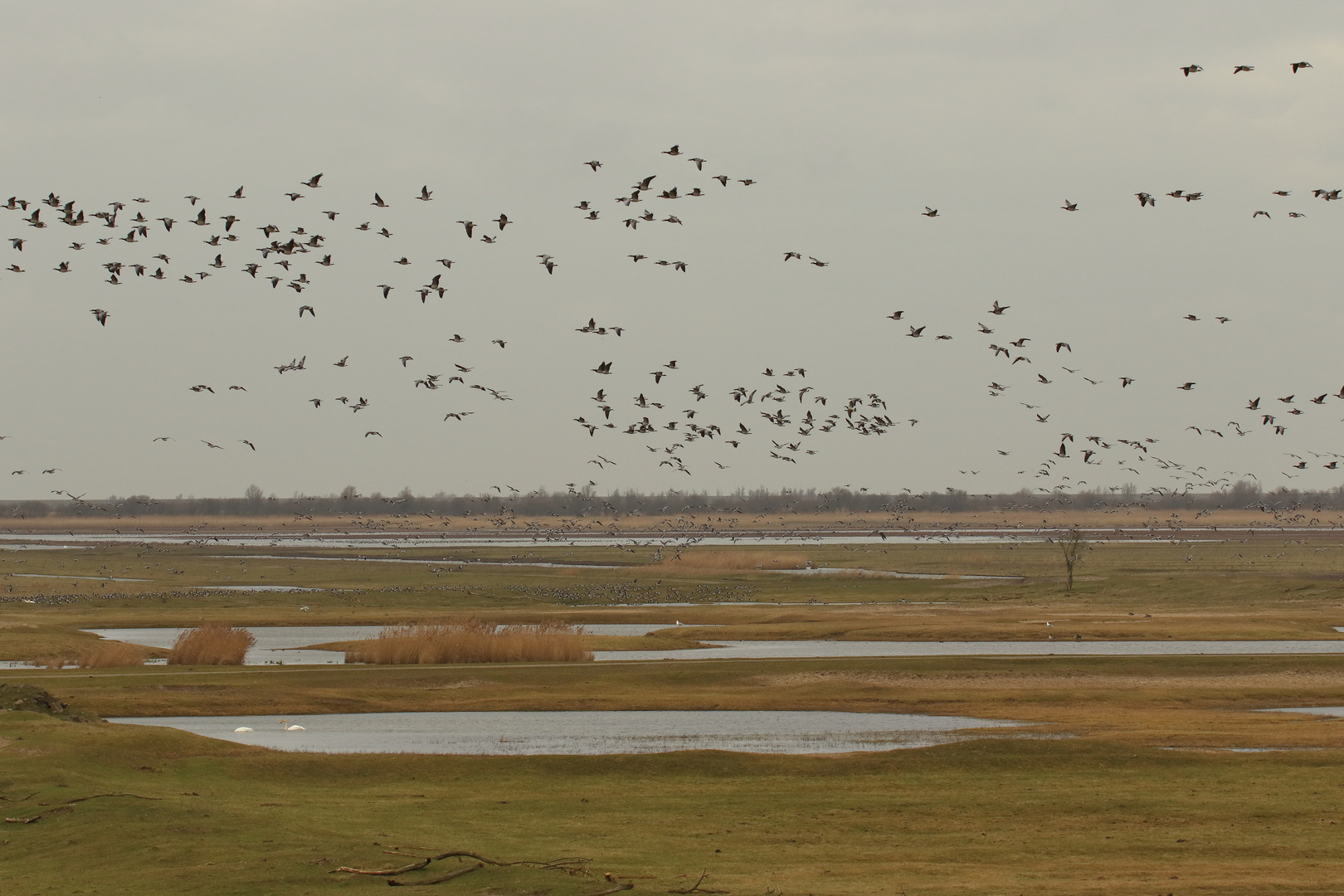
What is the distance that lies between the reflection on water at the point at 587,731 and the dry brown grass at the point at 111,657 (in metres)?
15.5

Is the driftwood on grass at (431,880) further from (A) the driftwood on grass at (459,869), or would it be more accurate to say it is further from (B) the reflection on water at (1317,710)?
(B) the reflection on water at (1317,710)

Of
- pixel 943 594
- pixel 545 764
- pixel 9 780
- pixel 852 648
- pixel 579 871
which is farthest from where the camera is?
pixel 943 594

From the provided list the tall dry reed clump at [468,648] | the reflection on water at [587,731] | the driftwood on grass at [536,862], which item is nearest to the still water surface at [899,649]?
the tall dry reed clump at [468,648]

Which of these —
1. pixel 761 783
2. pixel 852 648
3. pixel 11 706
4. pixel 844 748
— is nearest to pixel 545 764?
pixel 761 783

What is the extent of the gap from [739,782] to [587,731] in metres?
11.3

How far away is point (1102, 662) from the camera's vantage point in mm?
57969

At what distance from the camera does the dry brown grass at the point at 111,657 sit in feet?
194

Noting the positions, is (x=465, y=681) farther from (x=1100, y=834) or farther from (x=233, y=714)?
(x=1100, y=834)

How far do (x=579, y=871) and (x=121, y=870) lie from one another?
24.1ft

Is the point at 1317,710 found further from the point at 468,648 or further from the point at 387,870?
the point at 387,870

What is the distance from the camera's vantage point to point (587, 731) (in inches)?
1682

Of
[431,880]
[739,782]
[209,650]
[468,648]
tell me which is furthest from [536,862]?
[209,650]

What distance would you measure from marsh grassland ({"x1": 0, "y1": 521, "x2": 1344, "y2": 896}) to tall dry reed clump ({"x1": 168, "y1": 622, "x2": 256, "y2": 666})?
0.61 meters

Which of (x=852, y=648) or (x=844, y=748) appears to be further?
(x=852, y=648)
